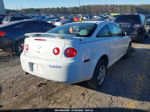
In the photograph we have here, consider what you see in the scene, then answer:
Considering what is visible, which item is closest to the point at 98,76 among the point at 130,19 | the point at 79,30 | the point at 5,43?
the point at 79,30

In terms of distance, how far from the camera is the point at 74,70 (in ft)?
9.32

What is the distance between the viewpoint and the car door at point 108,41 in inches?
145

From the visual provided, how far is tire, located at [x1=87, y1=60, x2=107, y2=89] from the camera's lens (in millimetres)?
3389

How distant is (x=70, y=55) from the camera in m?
2.86

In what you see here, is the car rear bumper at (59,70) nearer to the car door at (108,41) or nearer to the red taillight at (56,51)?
the red taillight at (56,51)

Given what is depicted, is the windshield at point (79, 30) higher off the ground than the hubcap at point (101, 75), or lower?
higher

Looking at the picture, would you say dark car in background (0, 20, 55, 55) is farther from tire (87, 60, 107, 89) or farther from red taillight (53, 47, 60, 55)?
tire (87, 60, 107, 89)

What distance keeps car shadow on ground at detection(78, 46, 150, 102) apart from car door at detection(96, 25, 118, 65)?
0.67 m

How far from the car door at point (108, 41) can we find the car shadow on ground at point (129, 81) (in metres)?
0.67

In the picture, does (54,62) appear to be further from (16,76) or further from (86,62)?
(16,76)

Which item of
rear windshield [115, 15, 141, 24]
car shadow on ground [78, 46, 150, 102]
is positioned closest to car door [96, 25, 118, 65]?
car shadow on ground [78, 46, 150, 102]

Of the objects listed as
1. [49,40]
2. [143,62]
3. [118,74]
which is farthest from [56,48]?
[143,62]

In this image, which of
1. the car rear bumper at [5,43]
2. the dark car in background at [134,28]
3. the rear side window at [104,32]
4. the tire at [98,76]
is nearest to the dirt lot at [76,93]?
the tire at [98,76]

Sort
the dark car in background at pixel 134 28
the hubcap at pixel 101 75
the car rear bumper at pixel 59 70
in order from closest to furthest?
the car rear bumper at pixel 59 70
the hubcap at pixel 101 75
the dark car in background at pixel 134 28
